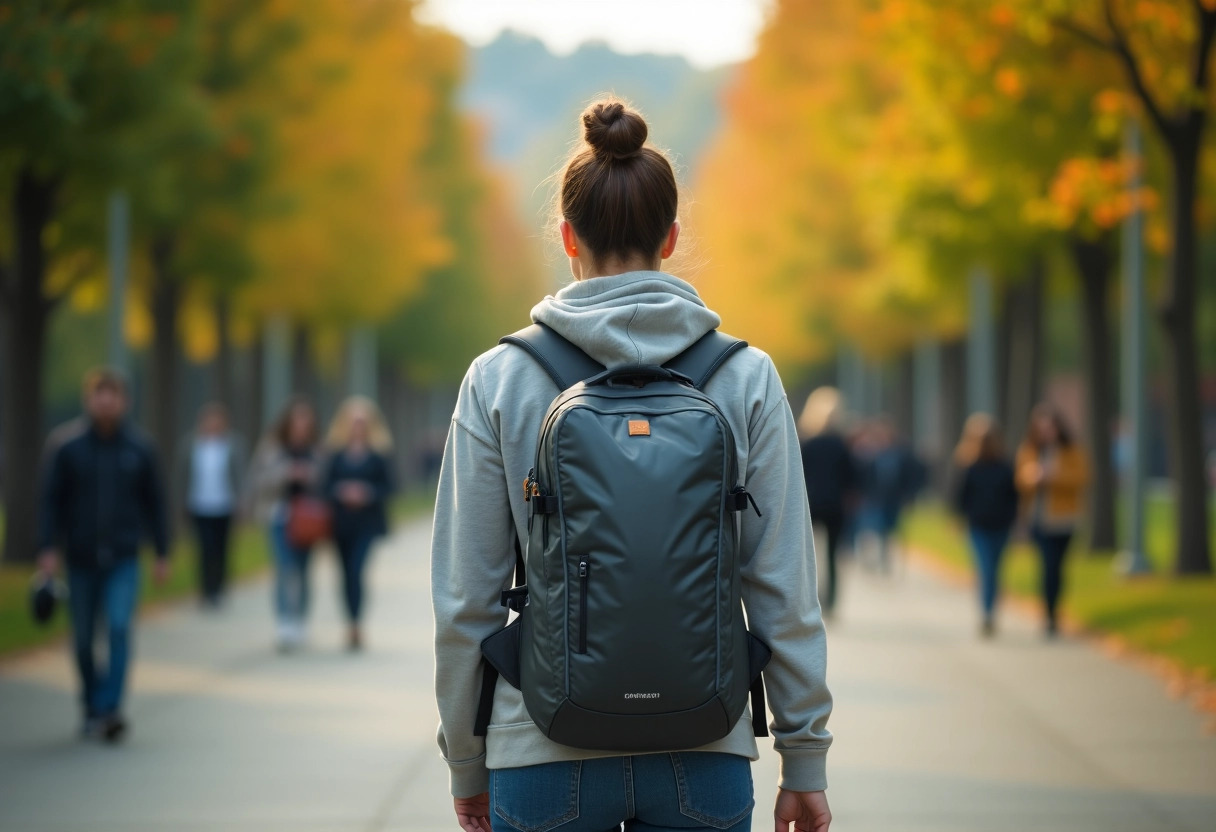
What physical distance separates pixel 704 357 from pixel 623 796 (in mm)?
695

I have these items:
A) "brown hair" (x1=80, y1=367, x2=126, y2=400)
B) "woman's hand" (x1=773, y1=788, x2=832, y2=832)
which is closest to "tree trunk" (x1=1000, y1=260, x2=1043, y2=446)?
"brown hair" (x1=80, y1=367, x2=126, y2=400)

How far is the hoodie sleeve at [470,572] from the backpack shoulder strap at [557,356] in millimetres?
93

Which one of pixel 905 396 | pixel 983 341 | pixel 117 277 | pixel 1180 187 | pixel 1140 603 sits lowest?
pixel 1140 603

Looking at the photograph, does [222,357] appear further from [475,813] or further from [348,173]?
[475,813]

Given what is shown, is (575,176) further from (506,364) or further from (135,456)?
(135,456)

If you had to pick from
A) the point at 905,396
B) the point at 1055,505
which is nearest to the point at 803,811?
the point at 1055,505

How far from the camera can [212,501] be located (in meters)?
15.7

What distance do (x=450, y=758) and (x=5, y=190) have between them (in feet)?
49.8

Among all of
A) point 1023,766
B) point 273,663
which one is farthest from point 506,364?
point 273,663

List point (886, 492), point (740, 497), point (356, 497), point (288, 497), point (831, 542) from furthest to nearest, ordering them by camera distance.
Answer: point (886, 492)
point (831, 542)
point (288, 497)
point (356, 497)
point (740, 497)

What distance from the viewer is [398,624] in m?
14.4

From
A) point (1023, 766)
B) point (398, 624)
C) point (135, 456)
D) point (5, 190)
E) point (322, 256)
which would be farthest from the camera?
point (322, 256)

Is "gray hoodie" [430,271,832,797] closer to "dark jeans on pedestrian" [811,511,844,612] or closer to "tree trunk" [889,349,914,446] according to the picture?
"dark jeans on pedestrian" [811,511,844,612]

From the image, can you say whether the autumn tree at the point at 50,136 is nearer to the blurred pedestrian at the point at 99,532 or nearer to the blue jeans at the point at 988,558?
the blurred pedestrian at the point at 99,532
